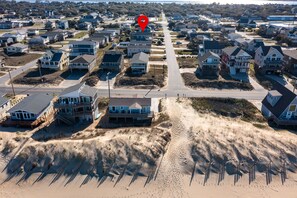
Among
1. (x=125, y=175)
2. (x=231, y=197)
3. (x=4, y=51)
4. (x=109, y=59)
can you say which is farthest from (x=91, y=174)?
(x=4, y=51)

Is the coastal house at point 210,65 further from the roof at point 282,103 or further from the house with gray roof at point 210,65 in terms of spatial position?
the roof at point 282,103

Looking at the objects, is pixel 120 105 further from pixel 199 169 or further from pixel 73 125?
pixel 199 169

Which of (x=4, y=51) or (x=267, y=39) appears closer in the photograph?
(x=4, y=51)

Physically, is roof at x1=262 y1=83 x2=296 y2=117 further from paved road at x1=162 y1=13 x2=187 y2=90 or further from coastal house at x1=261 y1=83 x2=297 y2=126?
paved road at x1=162 y1=13 x2=187 y2=90

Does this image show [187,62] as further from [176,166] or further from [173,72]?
[176,166]

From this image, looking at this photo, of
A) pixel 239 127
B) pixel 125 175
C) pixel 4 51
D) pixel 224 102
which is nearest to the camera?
pixel 125 175

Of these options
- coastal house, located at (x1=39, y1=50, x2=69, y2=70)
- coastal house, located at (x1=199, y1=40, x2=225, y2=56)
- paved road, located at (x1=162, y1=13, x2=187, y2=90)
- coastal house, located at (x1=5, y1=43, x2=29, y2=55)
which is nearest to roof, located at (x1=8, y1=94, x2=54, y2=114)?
coastal house, located at (x1=39, y1=50, x2=69, y2=70)
